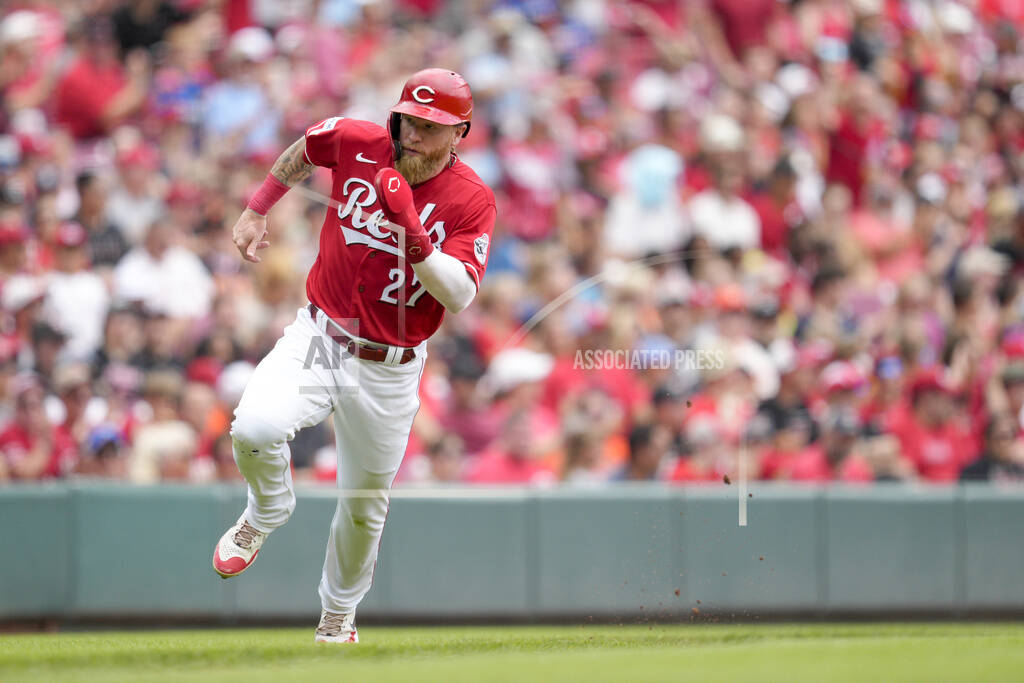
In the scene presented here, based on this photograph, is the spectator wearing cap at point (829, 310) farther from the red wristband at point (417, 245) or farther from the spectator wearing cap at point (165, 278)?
the red wristband at point (417, 245)

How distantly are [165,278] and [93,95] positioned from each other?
2091 mm

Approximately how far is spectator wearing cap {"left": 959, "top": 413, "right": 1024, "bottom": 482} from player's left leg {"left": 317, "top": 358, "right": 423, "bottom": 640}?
4.62 m

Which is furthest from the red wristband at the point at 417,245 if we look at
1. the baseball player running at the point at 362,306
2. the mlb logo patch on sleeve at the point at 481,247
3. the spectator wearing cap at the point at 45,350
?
the spectator wearing cap at the point at 45,350

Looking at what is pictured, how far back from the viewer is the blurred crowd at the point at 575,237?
26.7 feet

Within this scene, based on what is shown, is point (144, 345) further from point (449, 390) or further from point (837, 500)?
point (837, 500)

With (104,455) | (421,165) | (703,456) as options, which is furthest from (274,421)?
(703,456)

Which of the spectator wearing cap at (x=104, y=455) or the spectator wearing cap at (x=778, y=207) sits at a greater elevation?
the spectator wearing cap at (x=778, y=207)

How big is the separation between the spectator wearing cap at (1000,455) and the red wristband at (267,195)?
5166mm

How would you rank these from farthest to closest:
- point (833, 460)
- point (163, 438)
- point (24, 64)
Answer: point (24, 64) < point (833, 460) < point (163, 438)

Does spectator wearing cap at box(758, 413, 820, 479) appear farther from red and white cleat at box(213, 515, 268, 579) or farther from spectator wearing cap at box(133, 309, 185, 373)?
red and white cleat at box(213, 515, 268, 579)

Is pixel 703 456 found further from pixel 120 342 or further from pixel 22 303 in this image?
pixel 22 303

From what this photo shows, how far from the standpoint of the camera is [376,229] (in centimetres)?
530

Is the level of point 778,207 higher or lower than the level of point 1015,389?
higher

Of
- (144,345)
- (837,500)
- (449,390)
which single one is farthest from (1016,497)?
(144,345)
